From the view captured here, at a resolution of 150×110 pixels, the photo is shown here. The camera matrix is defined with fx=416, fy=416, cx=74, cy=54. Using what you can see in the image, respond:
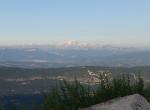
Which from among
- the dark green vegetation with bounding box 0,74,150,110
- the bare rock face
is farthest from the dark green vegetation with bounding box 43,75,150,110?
the bare rock face

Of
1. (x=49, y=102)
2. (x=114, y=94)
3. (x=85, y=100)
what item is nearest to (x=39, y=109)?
(x=49, y=102)

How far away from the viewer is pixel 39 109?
1570 centimetres

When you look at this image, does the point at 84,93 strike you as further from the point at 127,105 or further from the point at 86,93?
the point at 127,105

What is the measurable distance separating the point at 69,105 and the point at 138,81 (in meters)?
3.20

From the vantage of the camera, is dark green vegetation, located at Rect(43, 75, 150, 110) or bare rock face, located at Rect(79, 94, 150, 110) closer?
bare rock face, located at Rect(79, 94, 150, 110)

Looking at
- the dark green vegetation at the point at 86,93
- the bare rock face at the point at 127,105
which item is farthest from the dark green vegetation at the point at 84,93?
the bare rock face at the point at 127,105

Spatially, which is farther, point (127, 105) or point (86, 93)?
point (86, 93)

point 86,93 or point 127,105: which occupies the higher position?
point 86,93

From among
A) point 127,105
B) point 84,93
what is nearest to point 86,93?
point 84,93

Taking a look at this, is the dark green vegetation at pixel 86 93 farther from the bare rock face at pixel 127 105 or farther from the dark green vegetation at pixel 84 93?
the bare rock face at pixel 127 105

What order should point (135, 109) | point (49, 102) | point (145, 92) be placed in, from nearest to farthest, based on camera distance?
1. point (135, 109)
2. point (49, 102)
3. point (145, 92)

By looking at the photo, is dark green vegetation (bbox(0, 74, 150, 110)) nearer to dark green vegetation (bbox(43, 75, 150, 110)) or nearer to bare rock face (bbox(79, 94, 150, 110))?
dark green vegetation (bbox(43, 75, 150, 110))

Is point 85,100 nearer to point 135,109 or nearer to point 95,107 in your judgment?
point 95,107

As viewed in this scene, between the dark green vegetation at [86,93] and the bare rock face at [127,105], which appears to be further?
the dark green vegetation at [86,93]
